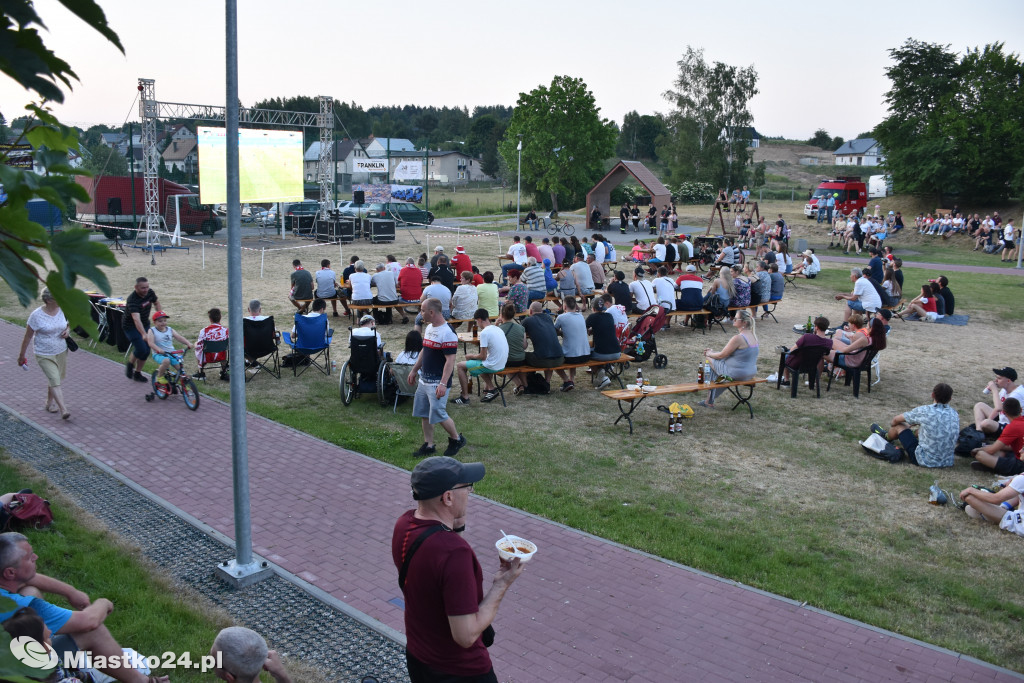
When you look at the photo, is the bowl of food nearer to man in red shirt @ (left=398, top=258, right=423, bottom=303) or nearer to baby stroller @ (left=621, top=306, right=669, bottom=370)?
baby stroller @ (left=621, top=306, right=669, bottom=370)

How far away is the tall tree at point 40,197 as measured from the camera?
5.69 ft

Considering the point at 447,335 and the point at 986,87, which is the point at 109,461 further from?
the point at 986,87

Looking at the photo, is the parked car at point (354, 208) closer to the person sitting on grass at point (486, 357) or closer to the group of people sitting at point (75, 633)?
the person sitting on grass at point (486, 357)

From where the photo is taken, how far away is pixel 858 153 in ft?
355

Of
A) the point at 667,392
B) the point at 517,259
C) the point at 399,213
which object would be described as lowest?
the point at 667,392

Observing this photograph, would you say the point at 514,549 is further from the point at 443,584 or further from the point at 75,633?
the point at 75,633

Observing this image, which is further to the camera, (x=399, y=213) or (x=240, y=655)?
(x=399, y=213)

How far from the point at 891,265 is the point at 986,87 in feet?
105

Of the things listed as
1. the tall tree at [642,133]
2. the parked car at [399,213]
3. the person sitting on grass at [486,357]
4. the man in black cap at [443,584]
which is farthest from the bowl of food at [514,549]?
the tall tree at [642,133]

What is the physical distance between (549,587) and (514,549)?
299 centimetres

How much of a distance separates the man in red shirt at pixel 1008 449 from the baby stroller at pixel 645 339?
5349mm

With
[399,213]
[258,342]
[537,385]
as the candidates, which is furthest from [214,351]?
[399,213]

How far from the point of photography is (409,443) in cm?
943

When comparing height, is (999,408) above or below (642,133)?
below
